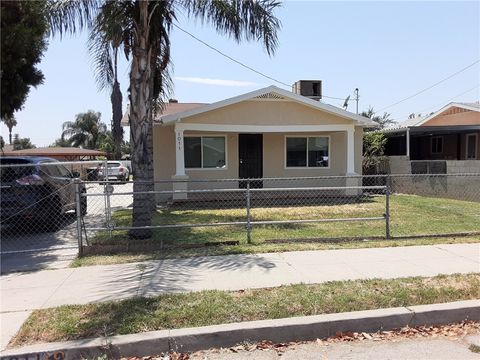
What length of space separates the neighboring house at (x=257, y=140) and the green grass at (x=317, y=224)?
3213 millimetres

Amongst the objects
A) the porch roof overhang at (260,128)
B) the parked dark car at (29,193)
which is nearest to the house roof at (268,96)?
the porch roof overhang at (260,128)

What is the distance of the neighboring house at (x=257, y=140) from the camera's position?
626 inches

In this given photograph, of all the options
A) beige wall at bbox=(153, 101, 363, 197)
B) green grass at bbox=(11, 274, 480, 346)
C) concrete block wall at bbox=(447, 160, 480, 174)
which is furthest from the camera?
beige wall at bbox=(153, 101, 363, 197)

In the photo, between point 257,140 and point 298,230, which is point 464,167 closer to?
point 257,140

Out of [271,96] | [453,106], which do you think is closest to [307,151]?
[271,96]

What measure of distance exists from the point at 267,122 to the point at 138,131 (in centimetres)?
822

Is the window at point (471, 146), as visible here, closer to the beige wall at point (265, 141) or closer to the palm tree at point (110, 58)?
the beige wall at point (265, 141)

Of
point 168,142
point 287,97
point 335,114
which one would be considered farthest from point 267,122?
point 168,142

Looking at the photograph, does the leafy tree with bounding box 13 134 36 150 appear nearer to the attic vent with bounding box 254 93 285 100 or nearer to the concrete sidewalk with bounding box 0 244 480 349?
the attic vent with bounding box 254 93 285 100

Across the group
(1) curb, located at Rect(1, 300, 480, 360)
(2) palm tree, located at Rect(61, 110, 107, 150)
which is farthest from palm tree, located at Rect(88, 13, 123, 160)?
(2) palm tree, located at Rect(61, 110, 107, 150)

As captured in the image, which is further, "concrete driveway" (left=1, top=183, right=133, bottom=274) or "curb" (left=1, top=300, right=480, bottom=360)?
"concrete driveway" (left=1, top=183, right=133, bottom=274)

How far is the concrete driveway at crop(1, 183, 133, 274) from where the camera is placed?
7195mm

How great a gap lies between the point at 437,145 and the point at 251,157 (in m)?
12.8

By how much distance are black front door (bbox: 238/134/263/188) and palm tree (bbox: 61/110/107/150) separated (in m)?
57.3
